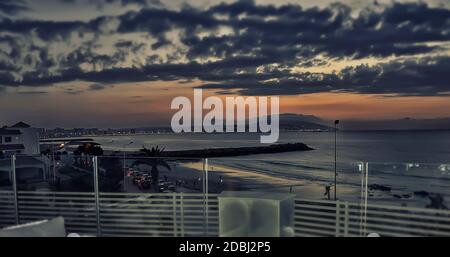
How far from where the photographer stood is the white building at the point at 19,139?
32.7 m

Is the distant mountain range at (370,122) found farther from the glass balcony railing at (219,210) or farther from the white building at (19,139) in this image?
the glass balcony railing at (219,210)

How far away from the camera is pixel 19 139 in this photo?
33594 millimetres

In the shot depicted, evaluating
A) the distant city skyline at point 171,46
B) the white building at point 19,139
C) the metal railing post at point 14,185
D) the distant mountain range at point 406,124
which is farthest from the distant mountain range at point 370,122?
the metal railing post at point 14,185

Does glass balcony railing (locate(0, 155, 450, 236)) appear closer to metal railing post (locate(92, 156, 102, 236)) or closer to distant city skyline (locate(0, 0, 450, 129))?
metal railing post (locate(92, 156, 102, 236))

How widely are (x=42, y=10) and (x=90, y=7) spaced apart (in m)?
1.39

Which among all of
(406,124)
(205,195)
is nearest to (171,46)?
(205,195)

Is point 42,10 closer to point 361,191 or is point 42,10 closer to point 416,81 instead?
point 361,191

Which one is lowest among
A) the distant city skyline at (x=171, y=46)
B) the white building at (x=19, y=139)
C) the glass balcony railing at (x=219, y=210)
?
the white building at (x=19, y=139)

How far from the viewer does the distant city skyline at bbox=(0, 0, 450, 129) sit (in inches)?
475

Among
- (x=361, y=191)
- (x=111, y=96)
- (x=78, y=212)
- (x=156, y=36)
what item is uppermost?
(x=156, y=36)

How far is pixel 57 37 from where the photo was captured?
44.0 ft

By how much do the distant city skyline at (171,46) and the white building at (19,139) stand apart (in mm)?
3178

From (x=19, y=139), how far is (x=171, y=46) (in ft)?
81.8
